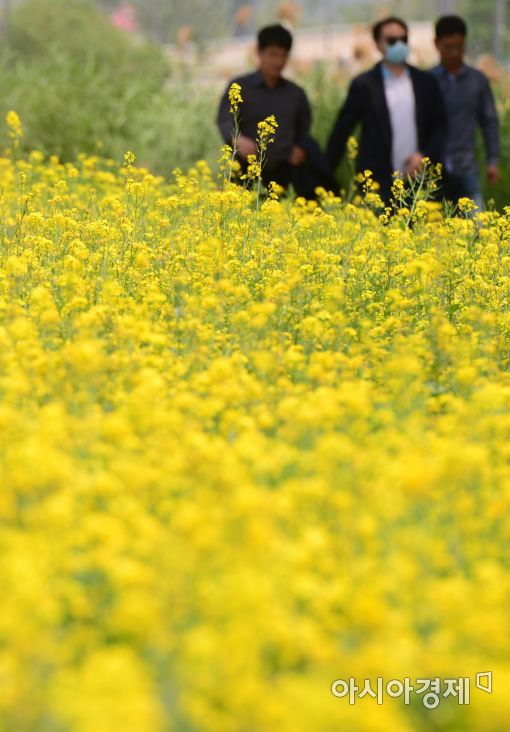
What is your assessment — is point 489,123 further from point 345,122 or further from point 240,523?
point 240,523

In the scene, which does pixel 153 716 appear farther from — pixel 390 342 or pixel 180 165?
pixel 180 165

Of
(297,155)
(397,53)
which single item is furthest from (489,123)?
(297,155)

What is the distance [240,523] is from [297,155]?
562 centimetres

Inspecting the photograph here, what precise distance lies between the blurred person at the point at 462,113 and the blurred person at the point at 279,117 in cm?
83

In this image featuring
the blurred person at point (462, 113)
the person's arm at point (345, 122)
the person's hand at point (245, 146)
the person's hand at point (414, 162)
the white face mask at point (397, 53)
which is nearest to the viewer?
the person's hand at point (245, 146)

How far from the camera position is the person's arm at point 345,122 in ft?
28.0

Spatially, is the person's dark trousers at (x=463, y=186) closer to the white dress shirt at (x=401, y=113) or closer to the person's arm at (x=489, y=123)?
the person's arm at (x=489, y=123)

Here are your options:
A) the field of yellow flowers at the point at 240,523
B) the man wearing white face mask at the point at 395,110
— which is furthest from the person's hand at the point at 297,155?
the field of yellow flowers at the point at 240,523

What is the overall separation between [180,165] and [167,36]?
26.5 m

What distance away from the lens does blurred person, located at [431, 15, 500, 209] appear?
8758mm

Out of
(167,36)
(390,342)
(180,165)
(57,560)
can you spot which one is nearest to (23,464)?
(57,560)

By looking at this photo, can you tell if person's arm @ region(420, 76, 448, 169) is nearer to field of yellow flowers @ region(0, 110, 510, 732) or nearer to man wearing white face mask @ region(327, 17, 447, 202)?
man wearing white face mask @ region(327, 17, 447, 202)

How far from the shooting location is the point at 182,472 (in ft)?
11.1

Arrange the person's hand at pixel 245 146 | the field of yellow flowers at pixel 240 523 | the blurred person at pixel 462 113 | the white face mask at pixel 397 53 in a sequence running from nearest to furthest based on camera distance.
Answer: the field of yellow flowers at pixel 240 523, the person's hand at pixel 245 146, the white face mask at pixel 397 53, the blurred person at pixel 462 113
